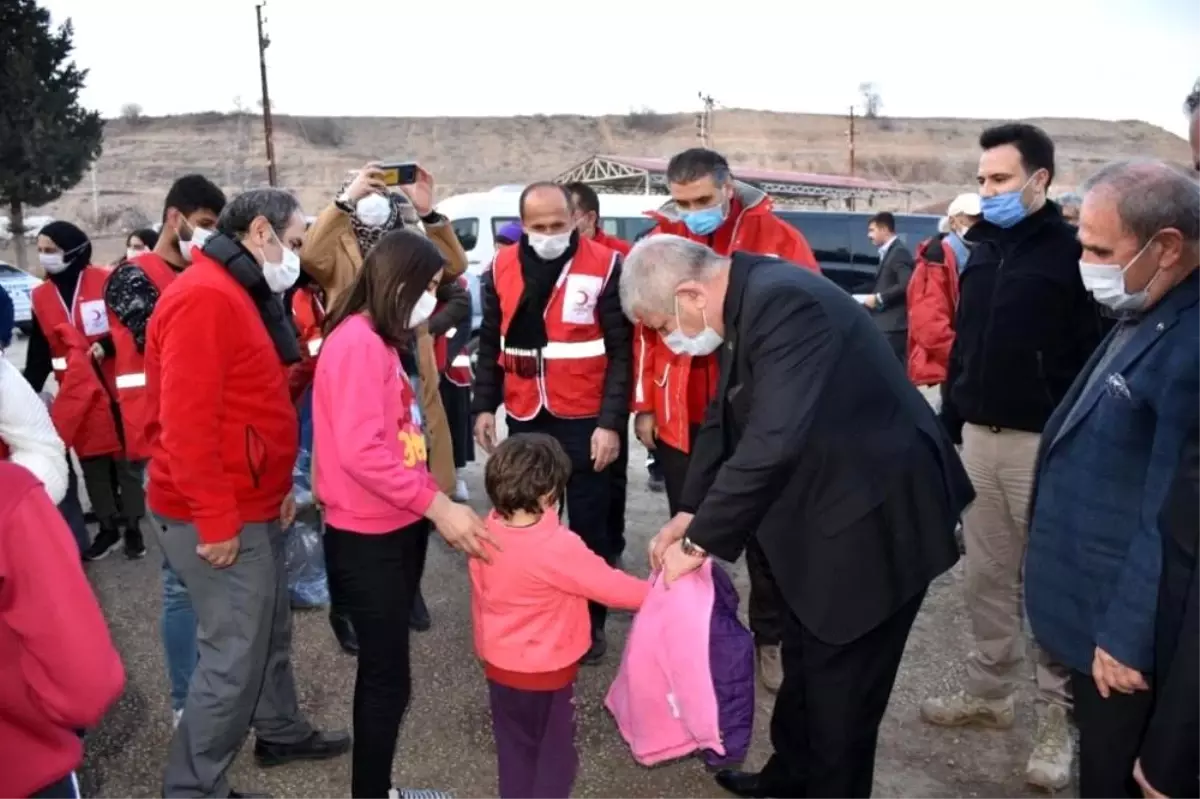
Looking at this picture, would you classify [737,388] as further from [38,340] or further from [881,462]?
[38,340]

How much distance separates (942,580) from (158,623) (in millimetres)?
4089

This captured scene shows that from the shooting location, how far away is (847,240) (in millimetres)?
12539

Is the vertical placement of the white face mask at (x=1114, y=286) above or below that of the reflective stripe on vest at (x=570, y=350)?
above

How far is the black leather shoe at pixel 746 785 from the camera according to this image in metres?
3.15

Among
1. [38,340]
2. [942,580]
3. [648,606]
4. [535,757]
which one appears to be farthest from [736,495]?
[38,340]

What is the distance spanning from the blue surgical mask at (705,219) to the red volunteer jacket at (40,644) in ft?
9.04

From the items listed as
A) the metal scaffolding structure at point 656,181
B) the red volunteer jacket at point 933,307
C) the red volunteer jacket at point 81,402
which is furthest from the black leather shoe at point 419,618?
the metal scaffolding structure at point 656,181

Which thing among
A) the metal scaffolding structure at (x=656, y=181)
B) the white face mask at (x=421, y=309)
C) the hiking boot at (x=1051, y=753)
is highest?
Result: the metal scaffolding structure at (x=656, y=181)

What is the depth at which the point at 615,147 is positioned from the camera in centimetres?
6762

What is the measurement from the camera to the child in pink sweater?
8.54 feet

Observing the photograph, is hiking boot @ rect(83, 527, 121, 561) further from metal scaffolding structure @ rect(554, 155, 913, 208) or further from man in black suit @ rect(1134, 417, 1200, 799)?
metal scaffolding structure @ rect(554, 155, 913, 208)

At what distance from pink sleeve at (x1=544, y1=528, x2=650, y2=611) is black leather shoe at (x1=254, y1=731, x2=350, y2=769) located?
142 cm

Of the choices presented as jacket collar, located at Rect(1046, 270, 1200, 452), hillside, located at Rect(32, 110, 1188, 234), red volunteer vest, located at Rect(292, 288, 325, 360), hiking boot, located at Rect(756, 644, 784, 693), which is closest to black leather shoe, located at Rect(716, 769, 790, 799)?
hiking boot, located at Rect(756, 644, 784, 693)

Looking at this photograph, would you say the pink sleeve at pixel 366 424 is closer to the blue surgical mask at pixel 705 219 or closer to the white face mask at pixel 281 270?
the white face mask at pixel 281 270
